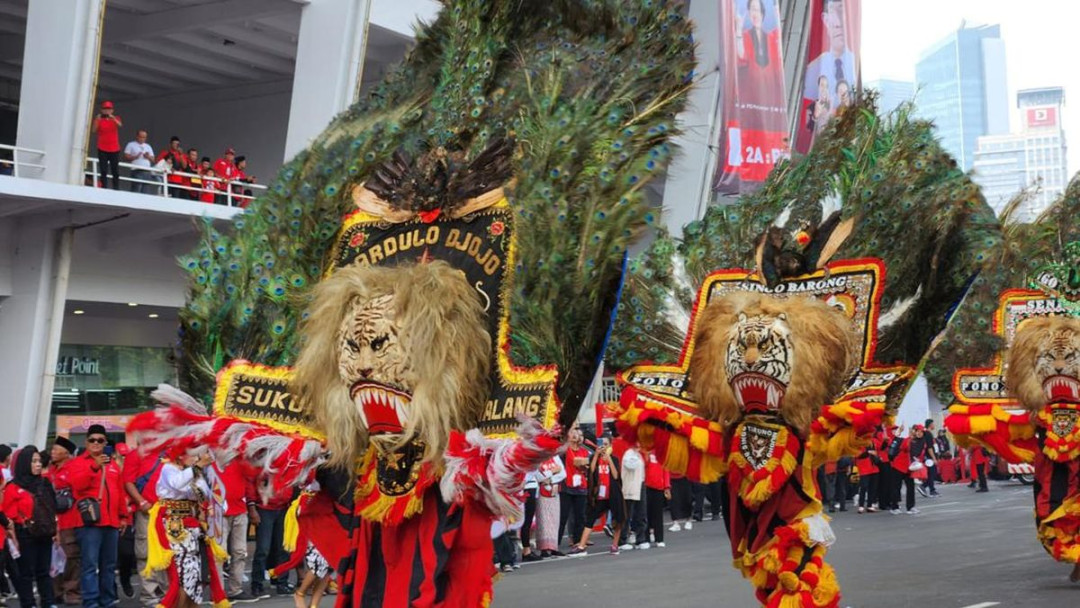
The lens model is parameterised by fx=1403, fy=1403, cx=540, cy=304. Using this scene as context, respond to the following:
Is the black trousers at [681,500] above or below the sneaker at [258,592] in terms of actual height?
above

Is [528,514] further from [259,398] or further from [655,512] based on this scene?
[259,398]

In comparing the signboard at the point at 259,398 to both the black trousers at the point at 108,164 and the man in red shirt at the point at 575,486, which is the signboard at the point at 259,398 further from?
the black trousers at the point at 108,164

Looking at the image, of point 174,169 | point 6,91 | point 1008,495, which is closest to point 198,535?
point 174,169

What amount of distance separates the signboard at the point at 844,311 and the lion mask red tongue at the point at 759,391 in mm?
496

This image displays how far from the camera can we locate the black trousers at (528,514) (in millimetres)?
17000

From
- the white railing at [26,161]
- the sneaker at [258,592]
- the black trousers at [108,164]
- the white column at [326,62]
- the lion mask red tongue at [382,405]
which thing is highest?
the white column at [326,62]

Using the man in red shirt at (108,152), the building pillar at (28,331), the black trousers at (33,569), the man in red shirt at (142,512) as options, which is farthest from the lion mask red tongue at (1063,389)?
the building pillar at (28,331)

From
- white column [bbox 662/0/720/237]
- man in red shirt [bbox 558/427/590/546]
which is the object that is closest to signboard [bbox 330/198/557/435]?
man in red shirt [bbox 558/427/590/546]

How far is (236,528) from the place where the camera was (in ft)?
45.2

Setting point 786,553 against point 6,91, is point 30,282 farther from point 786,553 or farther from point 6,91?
point 786,553

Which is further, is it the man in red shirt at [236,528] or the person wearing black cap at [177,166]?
the person wearing black cap at [177,166]

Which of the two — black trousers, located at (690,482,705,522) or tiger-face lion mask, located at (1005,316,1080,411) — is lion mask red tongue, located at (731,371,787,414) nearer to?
tiger-face lion mask, located at (1005,316,1080,411)

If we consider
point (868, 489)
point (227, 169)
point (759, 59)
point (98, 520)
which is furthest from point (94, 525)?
point (759, 59)

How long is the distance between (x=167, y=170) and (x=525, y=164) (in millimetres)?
14134
